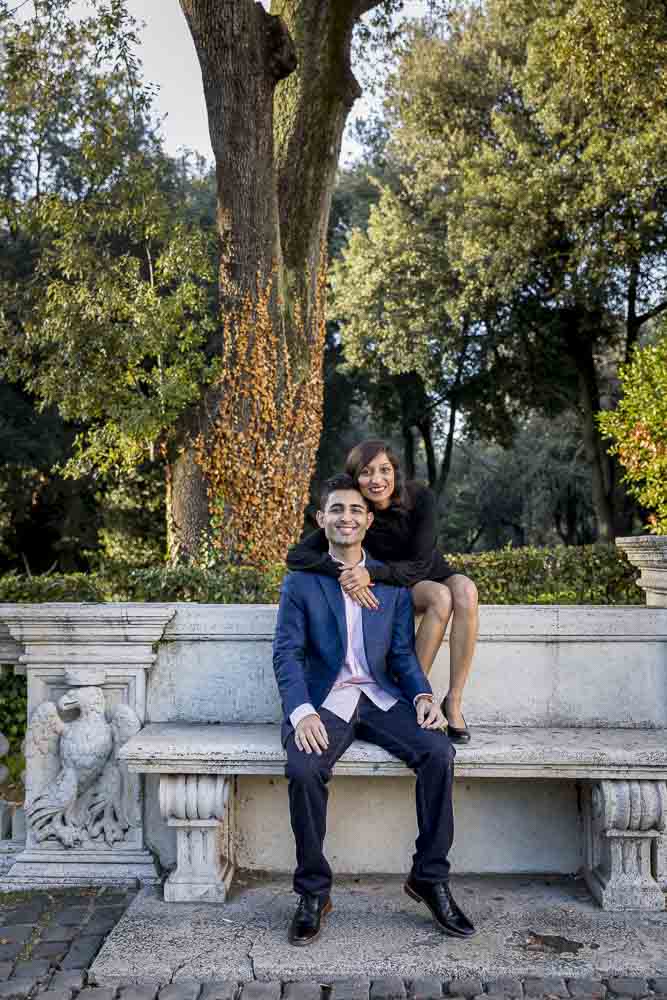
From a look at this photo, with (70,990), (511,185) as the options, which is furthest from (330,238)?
(70,990)

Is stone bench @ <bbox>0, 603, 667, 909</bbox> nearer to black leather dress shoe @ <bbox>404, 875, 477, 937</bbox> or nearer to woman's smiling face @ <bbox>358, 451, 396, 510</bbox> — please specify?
black leather dress shoe @ <bbox>404, 875, 477, 937</bbox>

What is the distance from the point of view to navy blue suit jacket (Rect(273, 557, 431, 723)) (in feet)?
11.9

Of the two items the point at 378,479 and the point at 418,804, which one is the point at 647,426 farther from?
the point at 418,804

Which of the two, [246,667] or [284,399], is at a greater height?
[284,399]

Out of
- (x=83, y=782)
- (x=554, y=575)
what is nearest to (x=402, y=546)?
(x=83, y=782)

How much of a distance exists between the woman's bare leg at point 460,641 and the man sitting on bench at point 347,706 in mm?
196

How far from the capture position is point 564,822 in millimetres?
3951

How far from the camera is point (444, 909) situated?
131 inches

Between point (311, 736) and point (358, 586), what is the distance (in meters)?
0.65

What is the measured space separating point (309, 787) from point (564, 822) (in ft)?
4.43

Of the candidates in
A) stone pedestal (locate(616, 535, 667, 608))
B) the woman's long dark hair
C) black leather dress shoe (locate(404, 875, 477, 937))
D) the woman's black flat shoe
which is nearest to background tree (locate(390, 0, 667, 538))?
stone pedestal (locate(616, 535, 667, 608))

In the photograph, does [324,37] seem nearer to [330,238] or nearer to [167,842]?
[167,842]

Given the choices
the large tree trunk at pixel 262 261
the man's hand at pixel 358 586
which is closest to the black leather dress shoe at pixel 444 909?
the man's hand at pixel 358 586

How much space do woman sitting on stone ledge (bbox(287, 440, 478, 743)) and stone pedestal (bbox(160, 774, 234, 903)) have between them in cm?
96
